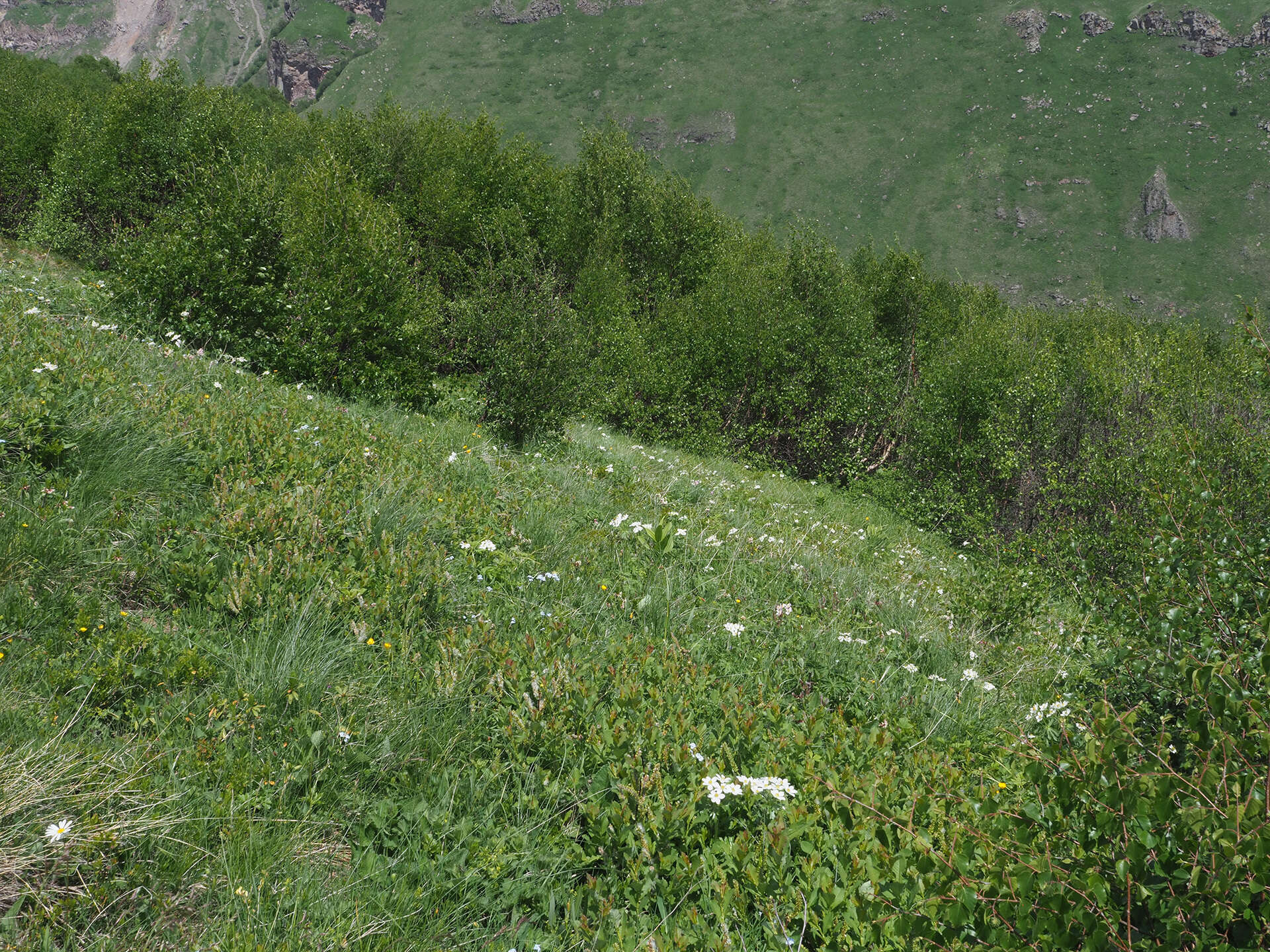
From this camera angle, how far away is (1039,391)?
20.9 m

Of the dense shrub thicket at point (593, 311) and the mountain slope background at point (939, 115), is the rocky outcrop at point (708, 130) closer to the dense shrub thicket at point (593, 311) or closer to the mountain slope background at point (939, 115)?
the mountain slope background at point (939, 115)

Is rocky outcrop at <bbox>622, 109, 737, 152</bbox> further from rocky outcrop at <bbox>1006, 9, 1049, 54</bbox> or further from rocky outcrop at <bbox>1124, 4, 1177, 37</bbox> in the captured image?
rocky outcrop at <bbox>1124, 4, 1177, 37</bbox>

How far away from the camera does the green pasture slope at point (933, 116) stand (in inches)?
5005

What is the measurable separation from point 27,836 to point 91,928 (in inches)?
15.8

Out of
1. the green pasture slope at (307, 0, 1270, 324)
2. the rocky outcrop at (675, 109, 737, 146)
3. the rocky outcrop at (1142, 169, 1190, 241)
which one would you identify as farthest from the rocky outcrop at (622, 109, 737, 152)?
the rocky outcrop at (1142, 169, 1190, 241)

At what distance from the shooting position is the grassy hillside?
8.54 ft

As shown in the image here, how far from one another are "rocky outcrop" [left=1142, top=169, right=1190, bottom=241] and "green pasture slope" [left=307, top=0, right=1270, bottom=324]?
2.10 m

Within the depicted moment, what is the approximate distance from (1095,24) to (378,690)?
229259 millimetres

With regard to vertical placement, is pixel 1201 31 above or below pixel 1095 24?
below

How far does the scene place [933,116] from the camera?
504 ft

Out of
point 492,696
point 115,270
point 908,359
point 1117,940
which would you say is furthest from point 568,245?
point 1117,940

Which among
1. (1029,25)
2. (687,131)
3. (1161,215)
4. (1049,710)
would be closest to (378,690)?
(1049,710)

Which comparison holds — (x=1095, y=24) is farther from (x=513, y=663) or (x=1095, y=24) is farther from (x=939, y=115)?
(x=513, y=663)

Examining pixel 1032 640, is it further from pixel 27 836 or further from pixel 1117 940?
pixel 27 836
